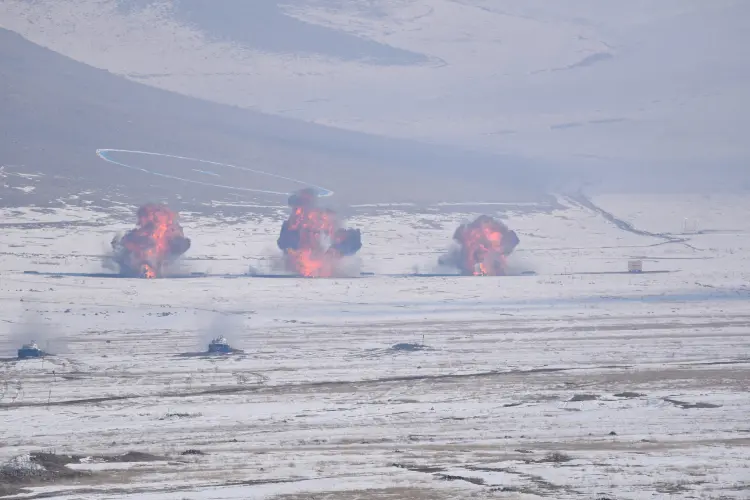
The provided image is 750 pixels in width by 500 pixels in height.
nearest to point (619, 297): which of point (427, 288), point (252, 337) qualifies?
point (427, 288)

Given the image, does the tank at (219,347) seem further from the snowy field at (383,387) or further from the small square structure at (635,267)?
the small square structure at (635,267)

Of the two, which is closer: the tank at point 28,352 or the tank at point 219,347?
the tank at point 28,352

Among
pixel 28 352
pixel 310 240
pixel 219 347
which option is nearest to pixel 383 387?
pixel 219 347

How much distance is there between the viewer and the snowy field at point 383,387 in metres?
33.0

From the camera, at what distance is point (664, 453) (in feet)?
117

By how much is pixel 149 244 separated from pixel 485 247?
110 ft

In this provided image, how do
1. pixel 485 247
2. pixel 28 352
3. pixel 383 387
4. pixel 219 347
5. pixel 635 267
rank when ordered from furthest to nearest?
pixel 485 247 → pixel 635 267 → pixel 219 347 → pixel 28 352 → pixel 383 387

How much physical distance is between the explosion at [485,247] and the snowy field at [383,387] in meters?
6.49

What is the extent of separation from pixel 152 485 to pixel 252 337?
39116 mm

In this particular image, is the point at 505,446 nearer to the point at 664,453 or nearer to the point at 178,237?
the point at 664,453

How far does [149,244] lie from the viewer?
113 metres

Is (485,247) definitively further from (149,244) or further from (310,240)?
(149,244)

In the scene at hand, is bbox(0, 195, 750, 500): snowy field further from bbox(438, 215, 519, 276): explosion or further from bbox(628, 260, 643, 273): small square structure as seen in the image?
bbox(438, 215, 519, 276): explosion

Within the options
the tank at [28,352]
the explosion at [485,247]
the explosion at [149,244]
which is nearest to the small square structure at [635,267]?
the explosion at [485,247]
